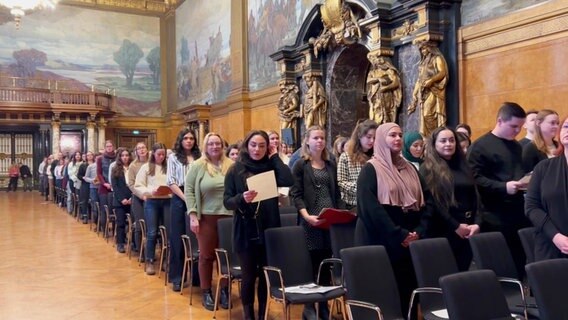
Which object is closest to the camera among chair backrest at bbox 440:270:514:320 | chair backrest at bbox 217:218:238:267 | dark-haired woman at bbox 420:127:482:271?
chair backrest at bbox 440:270:514:320

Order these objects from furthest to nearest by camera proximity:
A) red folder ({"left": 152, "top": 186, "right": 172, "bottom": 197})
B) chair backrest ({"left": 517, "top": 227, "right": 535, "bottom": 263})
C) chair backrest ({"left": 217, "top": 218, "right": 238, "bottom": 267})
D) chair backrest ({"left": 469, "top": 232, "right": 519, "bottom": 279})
Result: red folder ({"left": 152, "top": 186, "right": 172, "bottom": 197}) < chair backrest ({"left": 217, "top": 218, "right": 238, "bottom": 267}) < chair backrest ({"left": 517, "top": 227, "right": 535, "bottom": 263}) < chair backrest ({"left": 469, "top": 232, "right": 519, "bottom": 279})

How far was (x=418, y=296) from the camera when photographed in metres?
3.65

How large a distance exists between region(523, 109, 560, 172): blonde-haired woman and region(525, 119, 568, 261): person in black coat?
44.1 inches

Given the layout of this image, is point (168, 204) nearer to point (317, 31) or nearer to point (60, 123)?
point (317, 31)

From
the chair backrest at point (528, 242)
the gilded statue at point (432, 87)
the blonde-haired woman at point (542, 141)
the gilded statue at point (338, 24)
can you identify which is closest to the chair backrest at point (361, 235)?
the chair backrest at point (528, 242)

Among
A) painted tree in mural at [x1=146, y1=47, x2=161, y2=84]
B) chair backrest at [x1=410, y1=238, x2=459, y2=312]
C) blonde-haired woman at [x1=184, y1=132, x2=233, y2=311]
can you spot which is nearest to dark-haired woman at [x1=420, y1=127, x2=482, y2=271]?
chair backrest at [x1=410, y1=238, x2=459, y2=312]

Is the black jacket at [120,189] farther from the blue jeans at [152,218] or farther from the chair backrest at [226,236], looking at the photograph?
the chair backrest at [226,236]

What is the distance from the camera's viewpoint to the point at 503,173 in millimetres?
4125

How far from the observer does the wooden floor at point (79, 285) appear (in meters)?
5.09

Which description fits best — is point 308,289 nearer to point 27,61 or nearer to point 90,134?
point 90,134

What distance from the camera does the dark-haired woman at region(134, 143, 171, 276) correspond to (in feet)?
22.1

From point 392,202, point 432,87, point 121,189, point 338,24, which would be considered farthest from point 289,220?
point 338,24

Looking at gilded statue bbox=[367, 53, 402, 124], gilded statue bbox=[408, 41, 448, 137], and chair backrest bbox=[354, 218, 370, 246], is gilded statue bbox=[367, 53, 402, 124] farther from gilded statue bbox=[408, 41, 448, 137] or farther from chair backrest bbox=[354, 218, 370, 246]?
chair backrest bbox=[354, 218, 370, 246]

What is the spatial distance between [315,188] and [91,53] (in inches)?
944
